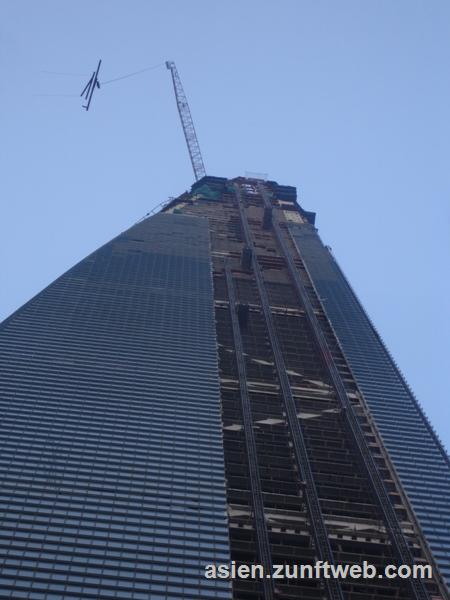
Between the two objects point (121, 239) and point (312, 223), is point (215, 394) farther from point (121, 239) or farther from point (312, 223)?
point (312, 223)

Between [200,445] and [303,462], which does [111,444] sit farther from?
[303,462]

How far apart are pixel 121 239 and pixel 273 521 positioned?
5865cm

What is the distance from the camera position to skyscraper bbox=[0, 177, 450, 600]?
39594 millimetres

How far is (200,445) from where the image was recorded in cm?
5059

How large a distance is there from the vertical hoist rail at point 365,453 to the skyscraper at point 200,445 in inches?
6.3

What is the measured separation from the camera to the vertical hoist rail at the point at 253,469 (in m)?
42.5

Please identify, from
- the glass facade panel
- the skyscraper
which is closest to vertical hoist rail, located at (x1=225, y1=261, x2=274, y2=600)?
the skyscraper

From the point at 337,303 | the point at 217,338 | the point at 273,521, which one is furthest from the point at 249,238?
the point at 273,521

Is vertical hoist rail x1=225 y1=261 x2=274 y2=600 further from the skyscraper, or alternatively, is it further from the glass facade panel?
the glass facade panel

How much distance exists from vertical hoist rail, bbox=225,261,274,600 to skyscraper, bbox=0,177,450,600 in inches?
5.9

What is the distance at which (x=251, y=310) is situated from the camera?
3334 inches

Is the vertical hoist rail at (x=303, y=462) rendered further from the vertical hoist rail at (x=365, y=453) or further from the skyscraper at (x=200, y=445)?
the vertical hoist rail at (x=365, y=453)

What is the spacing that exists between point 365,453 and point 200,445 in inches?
528

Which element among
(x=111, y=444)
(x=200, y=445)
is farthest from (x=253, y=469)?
(x=111, y=444)
